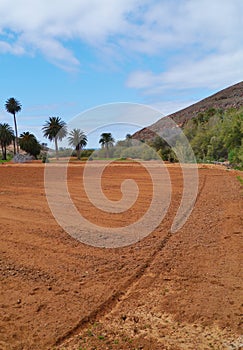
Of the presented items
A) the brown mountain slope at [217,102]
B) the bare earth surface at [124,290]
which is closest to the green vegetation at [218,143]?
the bare earth surface at [124,290]

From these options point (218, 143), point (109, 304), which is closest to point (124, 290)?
point (109, 304)

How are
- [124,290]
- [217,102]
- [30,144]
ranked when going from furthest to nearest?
[217,102]
[30,144]
[124,290]

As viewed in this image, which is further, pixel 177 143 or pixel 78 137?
pixel 177 143

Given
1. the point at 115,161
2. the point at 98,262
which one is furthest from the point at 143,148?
the point at 98,262

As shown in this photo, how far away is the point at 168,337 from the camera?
10.1 feet

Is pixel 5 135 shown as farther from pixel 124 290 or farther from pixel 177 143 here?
pixel 124 290

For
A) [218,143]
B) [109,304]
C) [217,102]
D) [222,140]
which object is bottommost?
[109,304]

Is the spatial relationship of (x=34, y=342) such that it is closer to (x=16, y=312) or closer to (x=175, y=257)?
(x=16, y=312)

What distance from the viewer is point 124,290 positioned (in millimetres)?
4105

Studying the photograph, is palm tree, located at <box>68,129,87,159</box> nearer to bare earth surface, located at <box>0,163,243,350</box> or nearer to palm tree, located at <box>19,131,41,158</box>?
bare earth surface, located at <box>0,163,243,350</box>

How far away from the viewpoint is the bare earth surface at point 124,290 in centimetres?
312

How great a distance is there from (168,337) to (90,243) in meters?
3.14

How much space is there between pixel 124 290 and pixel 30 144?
2527 inches

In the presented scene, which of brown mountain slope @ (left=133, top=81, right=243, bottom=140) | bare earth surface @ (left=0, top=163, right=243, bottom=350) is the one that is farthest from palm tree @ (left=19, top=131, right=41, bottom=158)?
bare earth surface @ (left=0, top=163, right=243, bottom=350)
